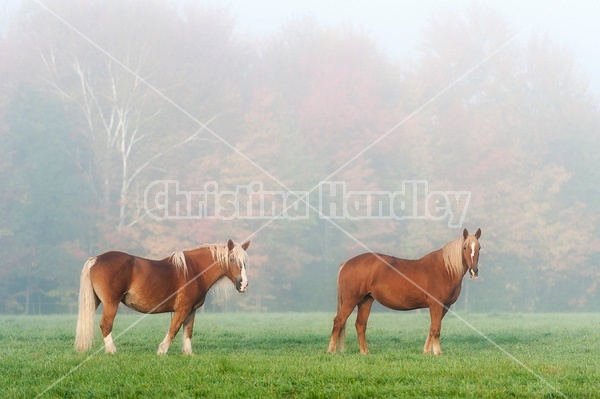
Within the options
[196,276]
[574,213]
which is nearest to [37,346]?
[196,276]

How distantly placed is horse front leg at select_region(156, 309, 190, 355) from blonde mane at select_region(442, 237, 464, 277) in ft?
15.4

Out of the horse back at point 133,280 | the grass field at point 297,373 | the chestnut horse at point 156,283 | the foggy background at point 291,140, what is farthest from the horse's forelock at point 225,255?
the foggy background at point 291,140

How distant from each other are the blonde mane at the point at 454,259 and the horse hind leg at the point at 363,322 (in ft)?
5.10

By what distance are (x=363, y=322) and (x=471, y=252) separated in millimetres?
2307

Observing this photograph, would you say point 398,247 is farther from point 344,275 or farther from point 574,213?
point 344,275

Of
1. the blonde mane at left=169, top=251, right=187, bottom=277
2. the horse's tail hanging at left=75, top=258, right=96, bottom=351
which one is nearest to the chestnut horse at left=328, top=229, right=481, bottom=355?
the blonde mane at left=169, top=251, right=187, bottom=277

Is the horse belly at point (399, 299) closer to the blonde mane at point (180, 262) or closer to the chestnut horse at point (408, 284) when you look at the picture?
the chestnut horse at point (408, 284)

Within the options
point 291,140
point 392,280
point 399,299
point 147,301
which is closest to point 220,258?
point 147,301

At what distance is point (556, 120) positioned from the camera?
156 ft

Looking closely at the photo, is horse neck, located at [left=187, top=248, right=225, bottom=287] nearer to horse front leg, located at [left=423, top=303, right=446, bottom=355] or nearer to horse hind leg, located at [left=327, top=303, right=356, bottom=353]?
horse hind leg, located at [left=327, top=303, right=356, bottom=353]

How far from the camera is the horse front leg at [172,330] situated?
13617 mm

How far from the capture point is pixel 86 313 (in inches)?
530

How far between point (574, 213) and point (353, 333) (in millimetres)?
27021

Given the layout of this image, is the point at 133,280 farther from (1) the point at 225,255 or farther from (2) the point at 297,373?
(2) the point at 297,373
